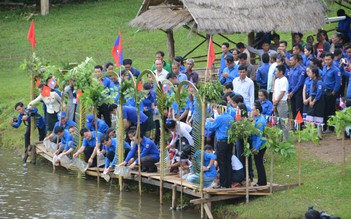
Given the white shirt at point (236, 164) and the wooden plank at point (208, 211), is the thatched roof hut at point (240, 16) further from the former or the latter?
the wooden plank at point (208, 211)

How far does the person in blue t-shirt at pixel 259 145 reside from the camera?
1686cm

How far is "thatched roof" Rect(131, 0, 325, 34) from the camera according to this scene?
2305 cm

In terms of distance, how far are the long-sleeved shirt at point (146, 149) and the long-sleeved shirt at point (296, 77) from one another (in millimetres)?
3605

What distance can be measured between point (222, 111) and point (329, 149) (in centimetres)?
281

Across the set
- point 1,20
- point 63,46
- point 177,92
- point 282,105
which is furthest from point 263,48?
point 1,20

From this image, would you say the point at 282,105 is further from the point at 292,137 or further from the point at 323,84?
the point at 292,137

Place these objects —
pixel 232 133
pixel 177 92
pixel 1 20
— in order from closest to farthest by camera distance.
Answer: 1. pixel 232 133
2. pixel 177 92
3. pixel 1 20

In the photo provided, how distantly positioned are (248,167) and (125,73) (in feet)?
15.0

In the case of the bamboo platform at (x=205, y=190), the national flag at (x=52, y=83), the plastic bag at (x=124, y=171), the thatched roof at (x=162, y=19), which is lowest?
the bamboo platform at (x=205, y=190)

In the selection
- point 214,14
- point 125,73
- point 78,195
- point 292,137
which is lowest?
point 78,195

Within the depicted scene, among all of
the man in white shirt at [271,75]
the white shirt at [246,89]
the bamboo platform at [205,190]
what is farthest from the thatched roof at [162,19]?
the bamboo platform at [205,190]

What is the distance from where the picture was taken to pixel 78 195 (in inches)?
766

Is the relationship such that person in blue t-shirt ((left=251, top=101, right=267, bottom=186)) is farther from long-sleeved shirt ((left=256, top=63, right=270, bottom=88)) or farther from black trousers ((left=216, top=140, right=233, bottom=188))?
long-sleeved shirt ((left=256, top=63, right=270, bottom=88))

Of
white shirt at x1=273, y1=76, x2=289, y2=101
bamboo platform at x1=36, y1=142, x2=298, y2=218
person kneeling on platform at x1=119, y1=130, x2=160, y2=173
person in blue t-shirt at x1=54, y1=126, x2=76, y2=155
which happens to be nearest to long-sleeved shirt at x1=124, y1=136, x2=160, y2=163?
person kneeling on platform at x1=119, y1=130, x2=160, y2=173
